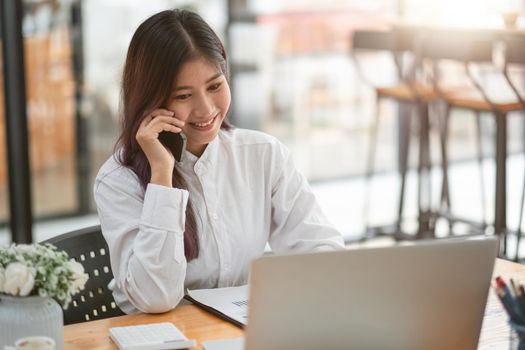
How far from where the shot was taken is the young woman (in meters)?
2.14

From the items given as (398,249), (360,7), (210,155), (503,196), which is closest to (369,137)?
(360,7)

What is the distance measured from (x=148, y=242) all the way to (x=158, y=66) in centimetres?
38

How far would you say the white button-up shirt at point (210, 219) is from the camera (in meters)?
2.13

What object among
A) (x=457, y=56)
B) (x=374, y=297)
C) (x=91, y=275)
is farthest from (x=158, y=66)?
(x=457, y=56)

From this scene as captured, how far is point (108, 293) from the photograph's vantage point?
7.59 feet

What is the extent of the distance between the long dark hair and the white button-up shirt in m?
0.03

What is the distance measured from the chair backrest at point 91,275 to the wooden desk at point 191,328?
0.91ft

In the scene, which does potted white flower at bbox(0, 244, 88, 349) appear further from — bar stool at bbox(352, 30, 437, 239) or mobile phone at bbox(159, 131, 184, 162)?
bar stool at bbox(352, 30, 437, 239)

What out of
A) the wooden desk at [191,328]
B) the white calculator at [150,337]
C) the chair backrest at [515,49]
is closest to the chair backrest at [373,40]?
the chair backrest at [515,49]

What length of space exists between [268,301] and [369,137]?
4.17 meters

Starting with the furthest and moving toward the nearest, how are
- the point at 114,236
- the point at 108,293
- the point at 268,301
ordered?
the point at 108,293
the point at 114,236
the point at 268,301

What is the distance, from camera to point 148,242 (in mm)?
2129

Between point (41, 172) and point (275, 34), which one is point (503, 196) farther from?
point (41, 172)

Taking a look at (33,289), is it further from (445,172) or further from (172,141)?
(445,172)
